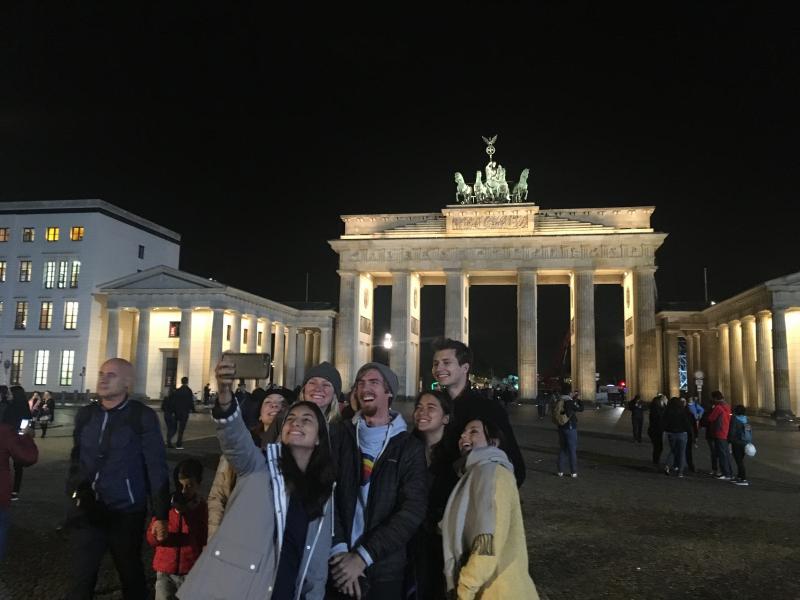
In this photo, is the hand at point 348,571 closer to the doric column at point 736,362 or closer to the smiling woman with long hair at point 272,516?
the smiling woman with long hair at point 272,516

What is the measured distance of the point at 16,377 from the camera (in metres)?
48.7

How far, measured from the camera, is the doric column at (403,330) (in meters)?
51.6

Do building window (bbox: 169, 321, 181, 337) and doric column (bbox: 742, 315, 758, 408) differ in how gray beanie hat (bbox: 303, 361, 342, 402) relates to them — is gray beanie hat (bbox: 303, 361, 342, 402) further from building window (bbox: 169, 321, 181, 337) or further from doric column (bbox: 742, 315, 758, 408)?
building window (bbox: 169, 321, 181, 337)

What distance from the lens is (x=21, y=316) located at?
4972 cm

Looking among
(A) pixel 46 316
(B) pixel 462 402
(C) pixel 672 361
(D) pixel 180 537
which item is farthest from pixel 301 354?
(B) pixel 462 402

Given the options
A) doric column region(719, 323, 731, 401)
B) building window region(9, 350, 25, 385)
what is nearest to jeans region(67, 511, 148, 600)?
doric column region(719, 323, 731, 401)

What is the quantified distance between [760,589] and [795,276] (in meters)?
32.5

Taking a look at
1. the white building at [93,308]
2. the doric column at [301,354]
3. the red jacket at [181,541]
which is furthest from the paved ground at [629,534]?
the doric column at [301,354]

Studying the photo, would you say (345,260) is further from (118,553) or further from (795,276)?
(118,553)

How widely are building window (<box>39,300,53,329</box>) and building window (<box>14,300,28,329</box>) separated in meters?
1.34

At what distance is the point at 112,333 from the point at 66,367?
17.7ft

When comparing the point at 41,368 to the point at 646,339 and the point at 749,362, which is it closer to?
the point at 646,339

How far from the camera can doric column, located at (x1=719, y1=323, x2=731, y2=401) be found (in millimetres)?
44781

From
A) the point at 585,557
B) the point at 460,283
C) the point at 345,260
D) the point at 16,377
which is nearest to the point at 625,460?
the point at 585,557
